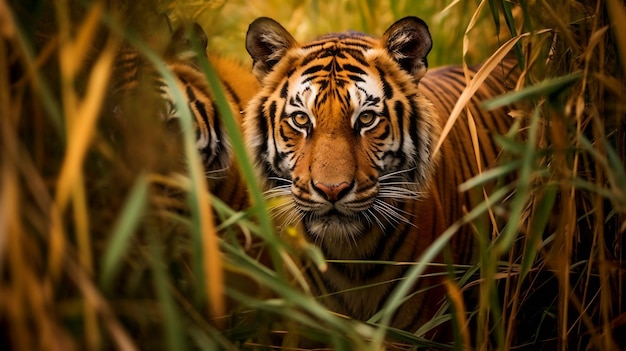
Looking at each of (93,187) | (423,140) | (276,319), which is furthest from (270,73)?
(93,187)

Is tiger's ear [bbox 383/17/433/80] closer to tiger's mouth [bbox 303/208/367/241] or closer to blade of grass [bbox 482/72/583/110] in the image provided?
tiger's mouth [bbox 303/208/367/241]

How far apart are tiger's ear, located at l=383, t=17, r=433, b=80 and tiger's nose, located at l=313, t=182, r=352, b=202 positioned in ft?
2.06

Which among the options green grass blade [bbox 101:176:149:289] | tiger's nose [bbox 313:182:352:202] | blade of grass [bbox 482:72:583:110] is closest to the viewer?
green grass blade [bbox 101:176:149:289]

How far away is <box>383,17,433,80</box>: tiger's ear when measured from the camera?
308 centimetres

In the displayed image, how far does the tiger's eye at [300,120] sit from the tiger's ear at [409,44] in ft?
1.44

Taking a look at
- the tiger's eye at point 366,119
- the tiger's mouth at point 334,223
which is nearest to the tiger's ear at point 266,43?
the tiger's eye at point 366,119

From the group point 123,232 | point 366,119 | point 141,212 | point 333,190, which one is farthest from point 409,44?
point 123,232

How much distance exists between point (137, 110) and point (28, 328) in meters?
0.52

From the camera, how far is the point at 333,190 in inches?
110

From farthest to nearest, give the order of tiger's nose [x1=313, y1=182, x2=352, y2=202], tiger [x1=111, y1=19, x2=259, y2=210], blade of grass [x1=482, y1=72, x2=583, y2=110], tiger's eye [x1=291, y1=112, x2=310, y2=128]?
tiger's eye [x1=291, y1=112, x2=310, y2=128] → tiger [x1=111, y1=19, x2=259, y2=210] → tiger's nose [x1=313, y1=182, x2=352, y2=202] → blade of grass [x1=482, y1=72, x2=583, y2=110]

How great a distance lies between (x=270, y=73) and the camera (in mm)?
3254

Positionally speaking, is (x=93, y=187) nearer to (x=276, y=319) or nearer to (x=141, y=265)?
(x=141, y=265)

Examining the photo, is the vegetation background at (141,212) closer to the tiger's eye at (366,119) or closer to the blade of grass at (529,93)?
the blade of grass at (529,93)

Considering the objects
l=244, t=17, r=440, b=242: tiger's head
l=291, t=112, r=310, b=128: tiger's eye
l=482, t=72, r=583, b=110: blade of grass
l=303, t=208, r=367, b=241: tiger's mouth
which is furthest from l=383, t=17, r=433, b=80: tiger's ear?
l=482, t=72, r=583, b=110: blade of grass
